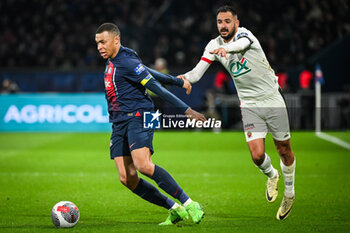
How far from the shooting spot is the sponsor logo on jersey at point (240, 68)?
20.5ft

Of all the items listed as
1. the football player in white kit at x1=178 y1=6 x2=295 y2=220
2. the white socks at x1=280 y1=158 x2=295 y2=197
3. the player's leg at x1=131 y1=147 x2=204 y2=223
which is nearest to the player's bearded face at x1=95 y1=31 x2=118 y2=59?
the football player in white kit at x1=178 y1=6 x2=295 y2=220

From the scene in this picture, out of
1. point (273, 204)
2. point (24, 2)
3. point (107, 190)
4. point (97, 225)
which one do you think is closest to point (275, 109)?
point (273, 204)

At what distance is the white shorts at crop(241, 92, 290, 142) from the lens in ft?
20.9

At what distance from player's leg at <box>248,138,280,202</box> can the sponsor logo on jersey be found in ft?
2.52

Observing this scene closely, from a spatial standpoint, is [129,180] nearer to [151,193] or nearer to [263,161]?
[151,193]

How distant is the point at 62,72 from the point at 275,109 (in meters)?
14.8

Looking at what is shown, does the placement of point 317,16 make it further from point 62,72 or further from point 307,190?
point 307,190

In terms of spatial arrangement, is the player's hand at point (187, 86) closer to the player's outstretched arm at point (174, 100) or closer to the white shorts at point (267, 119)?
the player's outstretched arm at point (174, 100)

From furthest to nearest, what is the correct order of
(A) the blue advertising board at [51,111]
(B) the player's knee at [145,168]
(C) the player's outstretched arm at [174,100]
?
(A) the blue advertising board at [51,111]
(B) the player's knee at [145,168]
(C) the player's outstretched arm at [174,100]

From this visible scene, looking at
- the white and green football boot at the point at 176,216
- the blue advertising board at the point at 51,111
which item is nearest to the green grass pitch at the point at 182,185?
the white and green football boot at the point at 176,216

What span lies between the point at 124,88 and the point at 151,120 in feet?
1.39

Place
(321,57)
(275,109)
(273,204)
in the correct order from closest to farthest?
(275,109) < (273,204) < (321,57)

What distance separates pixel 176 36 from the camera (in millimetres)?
21078

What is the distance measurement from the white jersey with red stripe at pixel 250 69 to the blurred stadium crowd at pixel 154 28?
12.6 meters
